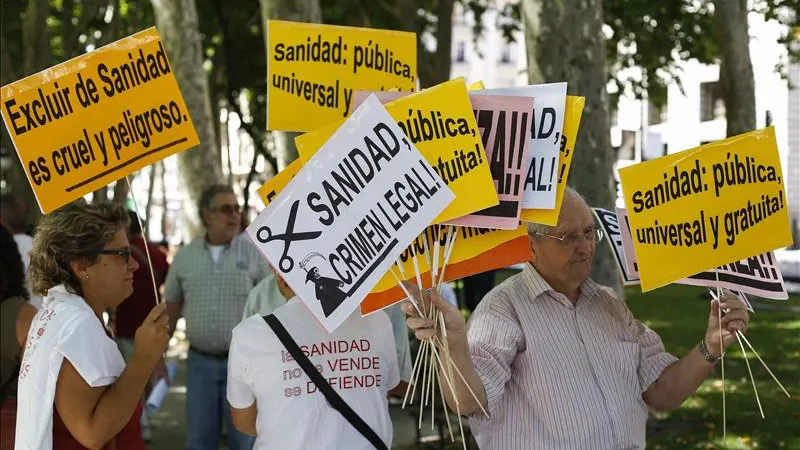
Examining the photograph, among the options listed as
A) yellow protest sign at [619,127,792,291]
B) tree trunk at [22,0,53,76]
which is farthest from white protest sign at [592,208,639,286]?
tree trunk at [22,0,53,76]

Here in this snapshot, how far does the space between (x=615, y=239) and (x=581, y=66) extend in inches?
136

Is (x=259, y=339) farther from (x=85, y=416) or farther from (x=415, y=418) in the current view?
(x=415, y=418)

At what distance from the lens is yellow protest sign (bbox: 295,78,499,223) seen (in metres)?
4.11

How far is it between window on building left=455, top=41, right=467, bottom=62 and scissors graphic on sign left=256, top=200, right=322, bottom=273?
91.8 metres

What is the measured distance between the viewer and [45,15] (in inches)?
706

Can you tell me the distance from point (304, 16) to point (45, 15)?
7722mm

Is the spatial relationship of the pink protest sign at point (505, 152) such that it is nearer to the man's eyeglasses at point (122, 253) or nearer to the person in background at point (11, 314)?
the man's eyeglasses at point (122, 253)

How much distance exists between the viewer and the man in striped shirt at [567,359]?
14.1 feet

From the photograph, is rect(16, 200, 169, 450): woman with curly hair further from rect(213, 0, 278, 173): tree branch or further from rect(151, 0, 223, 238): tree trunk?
rect(213, 0, 278, 173): tree branch

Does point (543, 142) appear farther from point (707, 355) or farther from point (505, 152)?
point (707, 355)

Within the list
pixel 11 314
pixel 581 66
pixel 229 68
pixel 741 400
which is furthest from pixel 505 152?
pixel 229 68

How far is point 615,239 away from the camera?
206 inches

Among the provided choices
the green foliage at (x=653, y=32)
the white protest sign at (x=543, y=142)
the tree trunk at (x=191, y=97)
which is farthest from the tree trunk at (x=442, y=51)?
the white protest sign at (x=543, y=142)

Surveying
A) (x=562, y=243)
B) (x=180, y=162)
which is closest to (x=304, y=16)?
(x=180, y=162)
